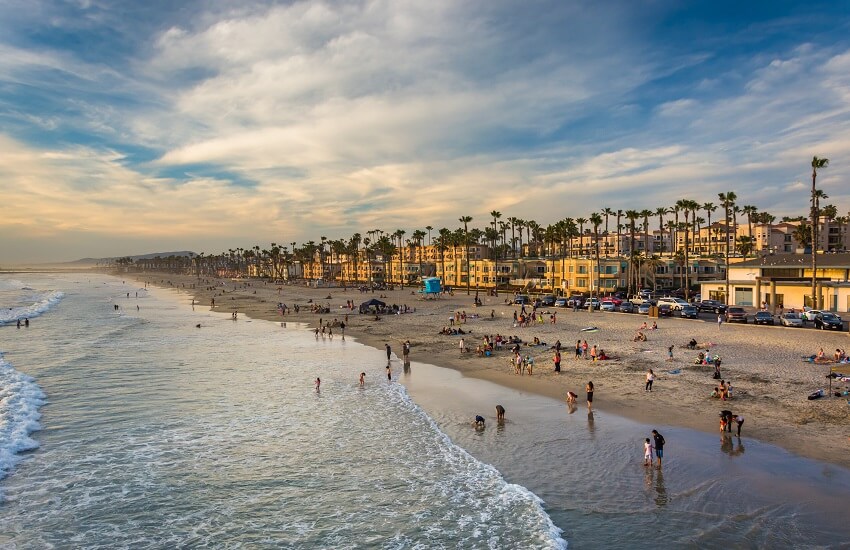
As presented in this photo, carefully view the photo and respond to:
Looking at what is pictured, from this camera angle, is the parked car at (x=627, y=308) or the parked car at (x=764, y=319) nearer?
the parked car at (x=764, y=319)

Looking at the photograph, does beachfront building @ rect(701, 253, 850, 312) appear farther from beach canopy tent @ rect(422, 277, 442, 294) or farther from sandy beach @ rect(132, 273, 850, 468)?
beach canopy tent @ rect(422, 277, 442, 294)

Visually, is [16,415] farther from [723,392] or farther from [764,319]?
[764,319]

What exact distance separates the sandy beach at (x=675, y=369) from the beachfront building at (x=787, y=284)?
571 inches

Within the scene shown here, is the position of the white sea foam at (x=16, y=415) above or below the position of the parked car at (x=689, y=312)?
below

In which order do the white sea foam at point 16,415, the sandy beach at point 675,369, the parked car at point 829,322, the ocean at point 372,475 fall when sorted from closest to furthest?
the ocean at point 372,475 < the white sea foam at point 16,415 < the sandy beach at point 675,369 < the parked car at point 829,322

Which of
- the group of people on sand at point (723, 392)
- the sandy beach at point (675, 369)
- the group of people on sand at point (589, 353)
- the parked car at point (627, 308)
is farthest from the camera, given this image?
the parked car at point (627, 308)

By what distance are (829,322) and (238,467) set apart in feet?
147

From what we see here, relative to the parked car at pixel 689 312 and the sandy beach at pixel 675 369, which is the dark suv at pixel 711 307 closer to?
the parked car at pixel 689 312

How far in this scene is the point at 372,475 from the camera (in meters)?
17.7

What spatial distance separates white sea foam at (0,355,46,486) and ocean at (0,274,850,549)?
0.12 metres

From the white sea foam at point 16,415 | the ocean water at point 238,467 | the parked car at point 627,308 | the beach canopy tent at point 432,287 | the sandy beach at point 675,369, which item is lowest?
the ocean water at point 238,467

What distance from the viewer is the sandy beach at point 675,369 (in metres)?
21.0

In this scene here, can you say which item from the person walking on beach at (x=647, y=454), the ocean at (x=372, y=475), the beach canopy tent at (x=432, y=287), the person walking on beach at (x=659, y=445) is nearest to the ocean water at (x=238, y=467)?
the ocean at (x=372, y=475)

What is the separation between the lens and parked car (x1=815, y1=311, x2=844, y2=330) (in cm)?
4144
